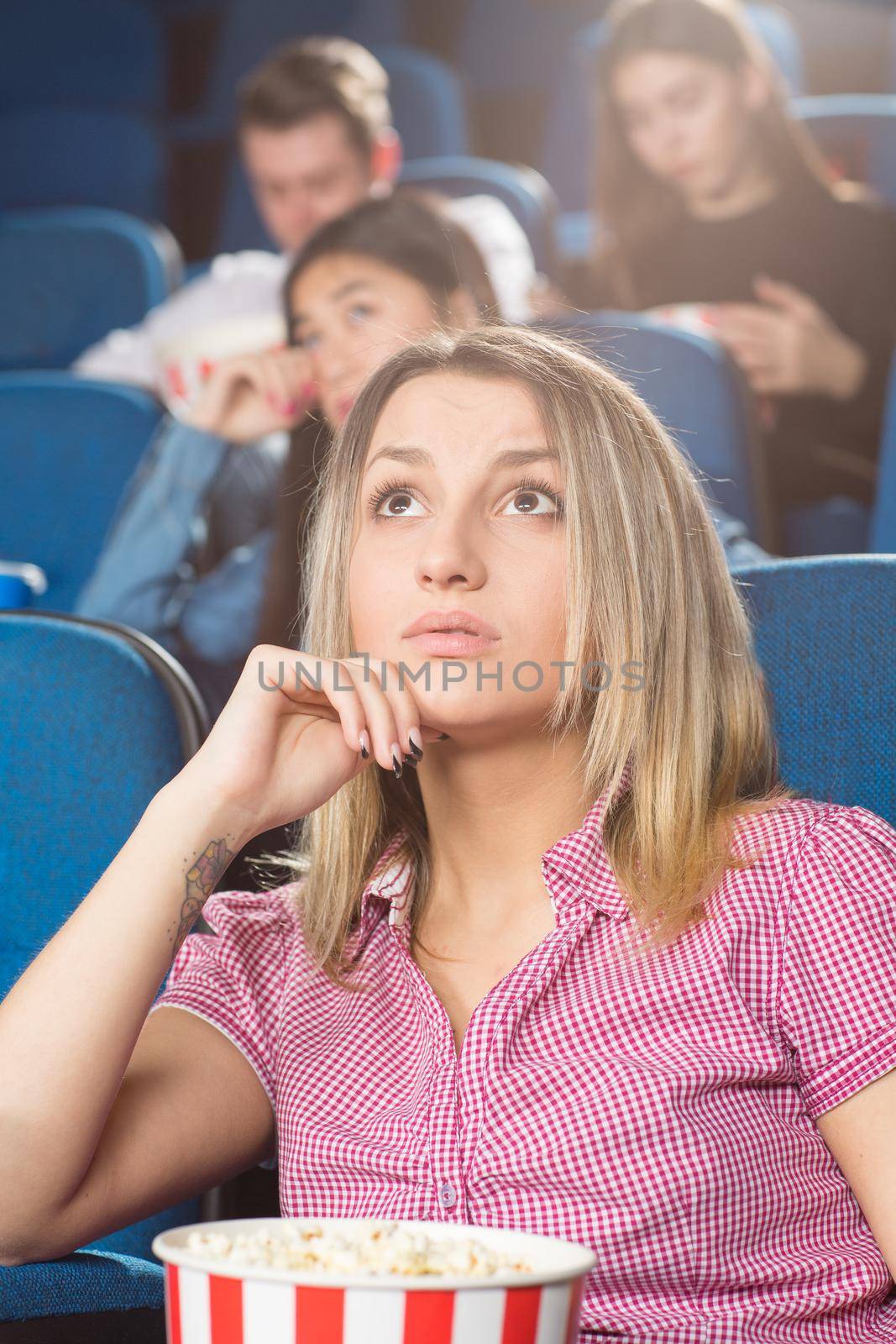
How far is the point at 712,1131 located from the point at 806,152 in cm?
223

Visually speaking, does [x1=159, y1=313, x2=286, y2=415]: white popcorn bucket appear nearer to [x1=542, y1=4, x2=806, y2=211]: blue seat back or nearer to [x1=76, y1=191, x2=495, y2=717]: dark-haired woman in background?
[x1=76, y1=191, x2=495, y2=717]: dark-haired woman in background

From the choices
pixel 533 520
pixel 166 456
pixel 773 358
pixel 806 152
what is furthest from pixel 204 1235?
pixel 806 152

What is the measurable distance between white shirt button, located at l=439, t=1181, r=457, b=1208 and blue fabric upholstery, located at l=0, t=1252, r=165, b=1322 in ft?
0.51

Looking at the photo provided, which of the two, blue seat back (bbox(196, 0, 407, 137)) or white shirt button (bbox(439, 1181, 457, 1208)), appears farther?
blue seat back (bbox(196, 0, 407, 137))

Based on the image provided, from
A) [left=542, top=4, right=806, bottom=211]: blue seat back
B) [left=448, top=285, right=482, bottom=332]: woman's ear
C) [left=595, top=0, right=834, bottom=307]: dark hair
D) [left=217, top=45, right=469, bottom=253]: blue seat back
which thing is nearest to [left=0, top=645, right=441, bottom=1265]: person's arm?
[left=448, top=285, right=482, bottom=332]: woman's ear

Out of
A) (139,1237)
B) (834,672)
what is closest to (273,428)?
(834,672)

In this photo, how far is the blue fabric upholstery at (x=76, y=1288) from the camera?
0.78 metres

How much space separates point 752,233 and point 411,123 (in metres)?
1.68

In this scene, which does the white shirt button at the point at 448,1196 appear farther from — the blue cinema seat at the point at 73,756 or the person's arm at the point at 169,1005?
A: the blue cinema seat at the point at 73,756

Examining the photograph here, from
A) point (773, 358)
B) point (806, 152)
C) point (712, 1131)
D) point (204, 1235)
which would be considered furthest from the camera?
point (806, 152)

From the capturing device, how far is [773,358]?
94.3 inches

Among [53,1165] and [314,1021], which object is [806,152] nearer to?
[314,1021]

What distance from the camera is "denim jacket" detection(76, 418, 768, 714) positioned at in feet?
6.42

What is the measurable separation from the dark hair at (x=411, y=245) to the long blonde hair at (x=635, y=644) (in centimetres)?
106
